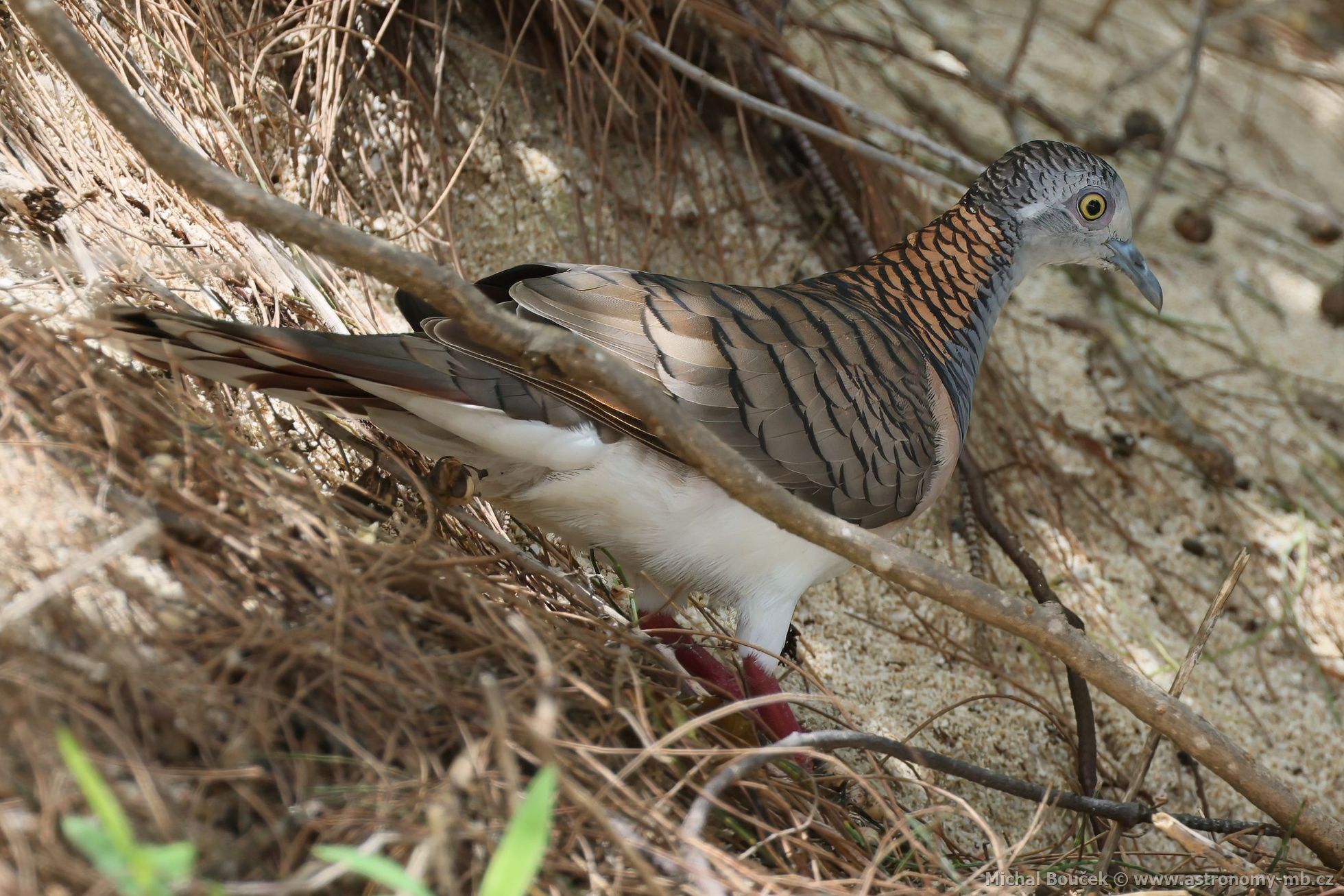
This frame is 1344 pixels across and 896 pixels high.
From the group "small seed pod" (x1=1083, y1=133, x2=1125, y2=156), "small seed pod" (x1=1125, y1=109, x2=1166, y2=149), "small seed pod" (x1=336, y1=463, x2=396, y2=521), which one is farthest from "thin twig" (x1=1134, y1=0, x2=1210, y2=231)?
"small seed pod" (x1=336, y1=463, x2=396, y2=521)

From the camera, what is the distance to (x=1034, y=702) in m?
2.77

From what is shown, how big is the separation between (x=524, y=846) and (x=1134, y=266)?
2.34 metres

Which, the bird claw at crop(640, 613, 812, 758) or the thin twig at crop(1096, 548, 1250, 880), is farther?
the bird claw at crop(640, 613, 812, 758)

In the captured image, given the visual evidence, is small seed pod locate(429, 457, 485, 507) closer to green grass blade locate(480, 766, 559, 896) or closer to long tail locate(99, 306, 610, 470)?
long tail locate(99, 306, 610, 470)

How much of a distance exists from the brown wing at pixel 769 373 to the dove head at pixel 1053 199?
61 cm

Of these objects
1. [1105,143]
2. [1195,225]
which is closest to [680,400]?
[1105,143]

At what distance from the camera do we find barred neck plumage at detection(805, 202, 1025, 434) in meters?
2.61

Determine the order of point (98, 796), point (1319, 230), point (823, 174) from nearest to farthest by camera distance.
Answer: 1. point (98, 796)
2. point (823, 174)
3. point (1319, 230)

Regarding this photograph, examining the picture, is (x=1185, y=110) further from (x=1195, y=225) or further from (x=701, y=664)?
(x=701, y=664)

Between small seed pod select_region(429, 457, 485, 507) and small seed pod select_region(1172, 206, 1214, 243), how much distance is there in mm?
3267

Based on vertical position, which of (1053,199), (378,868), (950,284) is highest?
(1053,199)

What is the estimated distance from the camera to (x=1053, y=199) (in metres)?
2.76

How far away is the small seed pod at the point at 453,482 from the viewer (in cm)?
208

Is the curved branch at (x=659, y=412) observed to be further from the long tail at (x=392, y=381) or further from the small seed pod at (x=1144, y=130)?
the small seed pod at (x=1144, y=130)
